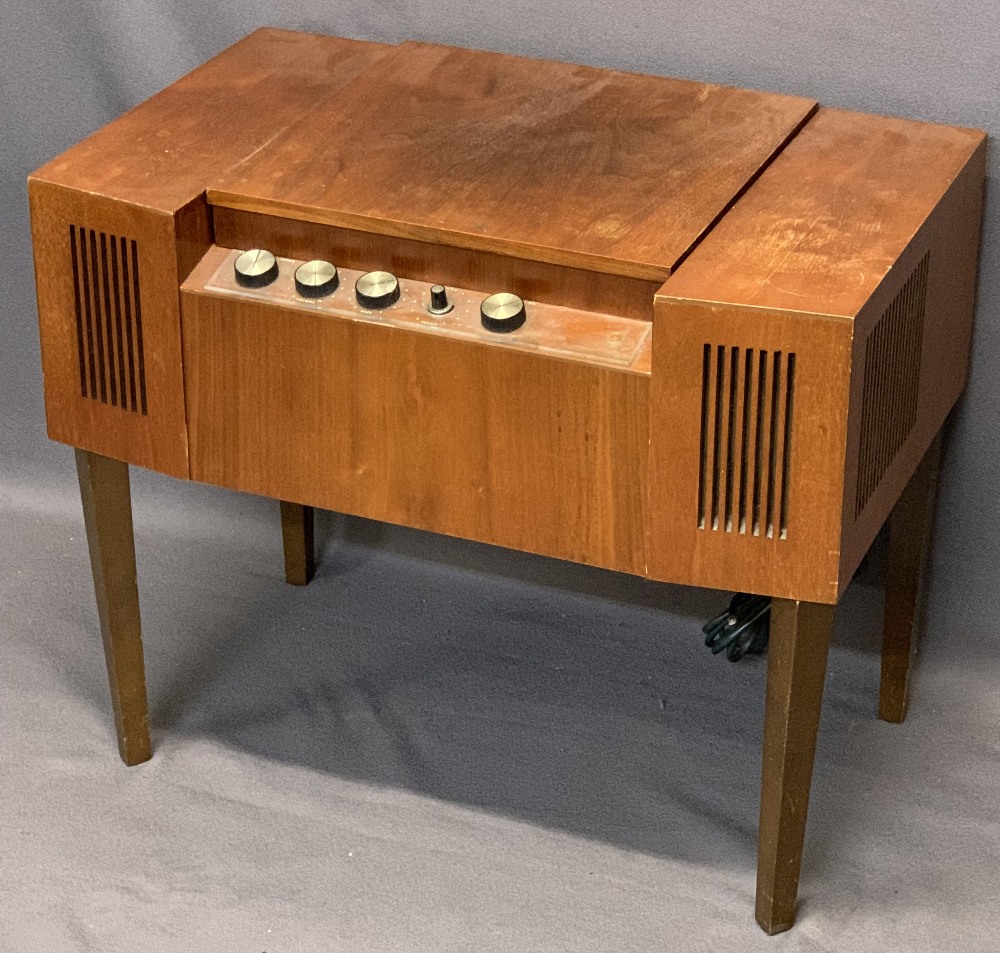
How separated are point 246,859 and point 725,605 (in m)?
0.61

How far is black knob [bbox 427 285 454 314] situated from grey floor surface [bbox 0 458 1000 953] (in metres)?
0.56

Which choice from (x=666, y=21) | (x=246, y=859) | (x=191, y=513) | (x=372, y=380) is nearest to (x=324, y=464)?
(x=372, y=380)

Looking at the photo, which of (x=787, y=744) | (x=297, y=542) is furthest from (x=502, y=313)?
(x=297, y=542)

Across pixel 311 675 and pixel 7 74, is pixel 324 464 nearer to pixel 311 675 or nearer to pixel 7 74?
pixel 311 675

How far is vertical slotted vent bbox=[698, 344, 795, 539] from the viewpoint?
51.9 inches

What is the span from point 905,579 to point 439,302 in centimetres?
64

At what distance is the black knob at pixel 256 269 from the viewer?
146cm

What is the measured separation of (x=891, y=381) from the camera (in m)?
1.44

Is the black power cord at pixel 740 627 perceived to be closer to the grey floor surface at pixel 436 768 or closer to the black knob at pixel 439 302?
the grey floor surface at pixel 436 768

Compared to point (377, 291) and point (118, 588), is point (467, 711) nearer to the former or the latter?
point (118, 588)

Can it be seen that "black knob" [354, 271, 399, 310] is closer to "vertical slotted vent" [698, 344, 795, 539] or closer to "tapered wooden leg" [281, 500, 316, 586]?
"vertical slotted vent" [698, 344, 795, 539]

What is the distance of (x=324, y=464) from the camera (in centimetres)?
151

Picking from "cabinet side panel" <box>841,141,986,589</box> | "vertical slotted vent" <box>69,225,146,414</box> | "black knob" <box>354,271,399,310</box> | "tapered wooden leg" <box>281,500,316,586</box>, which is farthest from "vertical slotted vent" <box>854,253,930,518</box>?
"tapered wooden leg" <box>281,500,316,586</box>

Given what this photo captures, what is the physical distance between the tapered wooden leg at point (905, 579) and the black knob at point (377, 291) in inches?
22.1
